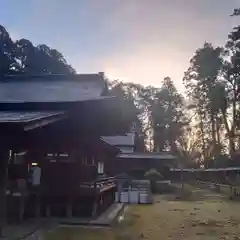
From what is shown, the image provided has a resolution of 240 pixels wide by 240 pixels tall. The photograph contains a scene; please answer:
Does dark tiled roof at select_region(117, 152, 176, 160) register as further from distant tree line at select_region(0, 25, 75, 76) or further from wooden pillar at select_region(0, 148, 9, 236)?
wooden pillar at select_region(0, 148, 9, 236)

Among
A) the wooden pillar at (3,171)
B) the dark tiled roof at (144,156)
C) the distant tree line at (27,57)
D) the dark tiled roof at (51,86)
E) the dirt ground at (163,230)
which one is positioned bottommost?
the dirt ground at (163,230)

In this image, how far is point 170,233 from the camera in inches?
398

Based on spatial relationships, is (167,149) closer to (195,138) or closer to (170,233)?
(195,138)

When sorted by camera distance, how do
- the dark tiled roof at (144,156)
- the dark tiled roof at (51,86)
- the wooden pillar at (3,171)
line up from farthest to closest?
1. the dark tiled roof at (144,156)
2. the dark tiled roof at (51,86)
3. the wooden pillar at (3,171)

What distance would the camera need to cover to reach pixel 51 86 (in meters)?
13.8

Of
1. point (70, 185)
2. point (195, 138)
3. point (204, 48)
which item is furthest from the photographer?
point (195, 138)

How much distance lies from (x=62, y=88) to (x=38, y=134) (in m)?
5.95

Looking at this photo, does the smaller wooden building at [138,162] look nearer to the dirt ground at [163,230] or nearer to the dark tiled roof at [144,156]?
the dark tiled roof at [144,156]

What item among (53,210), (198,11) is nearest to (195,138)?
(198,11)

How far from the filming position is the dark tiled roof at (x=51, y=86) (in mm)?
11992

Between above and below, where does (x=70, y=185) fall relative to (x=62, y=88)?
below

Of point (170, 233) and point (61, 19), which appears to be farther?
point (61, 19)

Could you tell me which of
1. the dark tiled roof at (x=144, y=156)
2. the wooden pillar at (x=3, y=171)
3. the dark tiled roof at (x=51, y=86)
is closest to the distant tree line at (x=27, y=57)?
the dark tiled roof at (x=144, y=156)

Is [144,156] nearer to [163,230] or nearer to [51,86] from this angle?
[51,86]
